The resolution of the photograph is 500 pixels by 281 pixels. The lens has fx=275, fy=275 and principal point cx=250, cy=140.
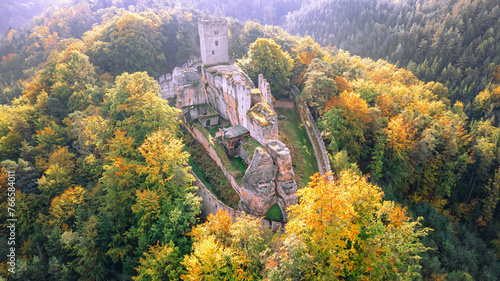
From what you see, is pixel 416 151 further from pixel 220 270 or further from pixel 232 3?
pixel 232 3

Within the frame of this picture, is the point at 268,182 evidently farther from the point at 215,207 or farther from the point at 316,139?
the point at 316,139

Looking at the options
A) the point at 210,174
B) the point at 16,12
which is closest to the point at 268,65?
the point at 210,174

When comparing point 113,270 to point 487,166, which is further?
point 487,166

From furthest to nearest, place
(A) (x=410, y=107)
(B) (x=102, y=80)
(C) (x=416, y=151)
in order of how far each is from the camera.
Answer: (B) (x=102, y=80) < (A) (x=410, y=107) < (C) (x=416, y=151)

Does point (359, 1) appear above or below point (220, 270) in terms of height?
above

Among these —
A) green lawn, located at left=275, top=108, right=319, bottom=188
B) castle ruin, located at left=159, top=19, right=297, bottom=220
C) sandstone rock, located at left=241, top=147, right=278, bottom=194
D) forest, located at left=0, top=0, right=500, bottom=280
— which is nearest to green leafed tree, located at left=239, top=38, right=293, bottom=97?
forest, located at left=0, top=0, right=500, bottom=280

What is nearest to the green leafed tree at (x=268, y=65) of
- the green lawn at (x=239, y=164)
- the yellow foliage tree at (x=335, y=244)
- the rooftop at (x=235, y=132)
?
the rooftop at (x=235, y=132)

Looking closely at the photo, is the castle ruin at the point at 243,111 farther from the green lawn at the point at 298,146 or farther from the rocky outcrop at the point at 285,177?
the green lawn at the point at 298,146

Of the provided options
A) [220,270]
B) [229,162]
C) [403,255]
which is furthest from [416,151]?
[220,270]

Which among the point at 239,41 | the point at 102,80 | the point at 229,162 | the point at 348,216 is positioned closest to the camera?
the point at 348,216
